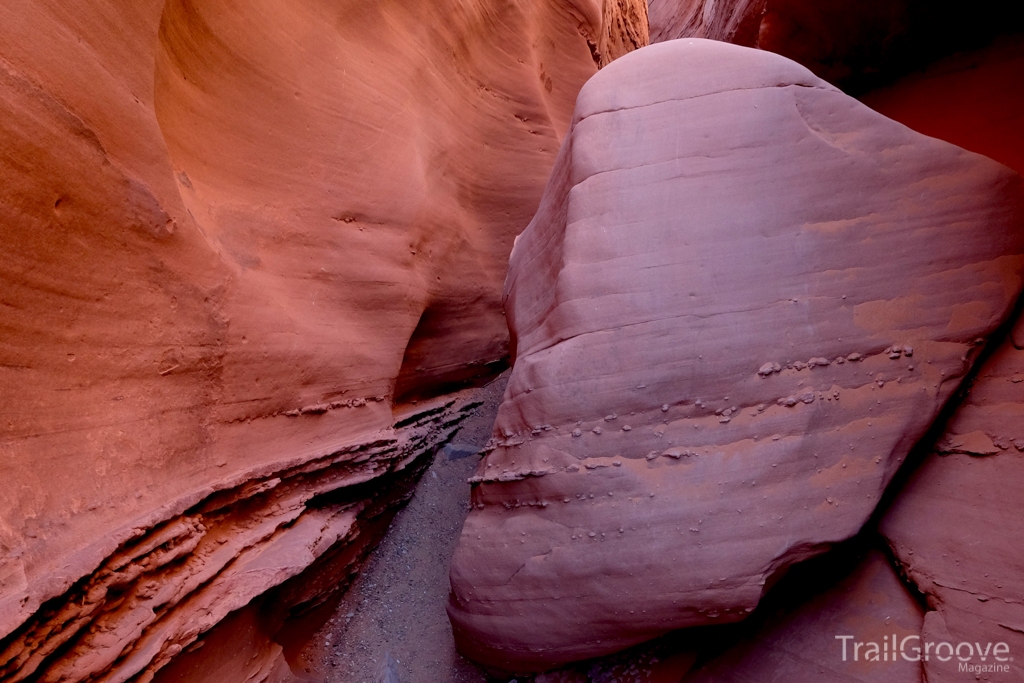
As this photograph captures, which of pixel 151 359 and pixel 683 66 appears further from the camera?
pixel 683 66

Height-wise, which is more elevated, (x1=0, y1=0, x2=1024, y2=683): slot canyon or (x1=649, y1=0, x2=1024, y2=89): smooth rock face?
(x1=649, y1=0, x2=1024, y2=89): smooth rock face

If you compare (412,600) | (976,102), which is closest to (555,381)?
(412,600)

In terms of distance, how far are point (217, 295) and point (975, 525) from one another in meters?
2.43

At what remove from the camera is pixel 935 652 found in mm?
1471

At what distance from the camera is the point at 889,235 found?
1.68 meters

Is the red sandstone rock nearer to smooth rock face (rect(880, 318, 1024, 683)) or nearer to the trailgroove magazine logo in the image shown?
smooth rock face (rect(880, 318, 1024, 683))

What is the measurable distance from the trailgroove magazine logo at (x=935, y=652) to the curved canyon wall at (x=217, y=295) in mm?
1776

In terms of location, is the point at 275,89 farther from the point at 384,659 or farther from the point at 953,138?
the point at 953,138

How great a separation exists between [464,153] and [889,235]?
2.07 m

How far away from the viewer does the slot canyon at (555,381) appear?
146 cm

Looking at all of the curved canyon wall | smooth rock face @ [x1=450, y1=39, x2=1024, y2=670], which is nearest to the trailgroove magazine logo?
smooth rock face @ [x1=450, y1=39, x2=1024, y2=670]

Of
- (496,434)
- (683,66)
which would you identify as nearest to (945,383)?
(683,66)

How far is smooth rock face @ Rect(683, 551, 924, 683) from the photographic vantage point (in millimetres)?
1546

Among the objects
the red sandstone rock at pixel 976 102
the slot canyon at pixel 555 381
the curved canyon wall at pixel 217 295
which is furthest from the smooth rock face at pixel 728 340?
the red sandstone rock at pixel 976 102
